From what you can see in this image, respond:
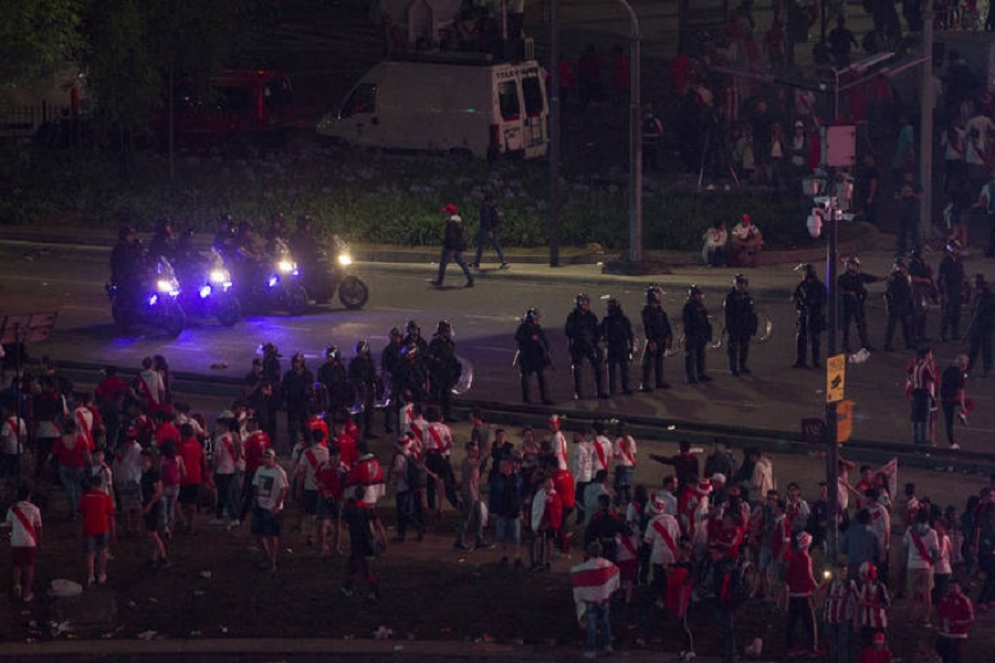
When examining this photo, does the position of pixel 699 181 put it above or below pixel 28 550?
above

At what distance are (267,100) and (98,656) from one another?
3107 cm

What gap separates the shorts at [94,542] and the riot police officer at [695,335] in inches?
395

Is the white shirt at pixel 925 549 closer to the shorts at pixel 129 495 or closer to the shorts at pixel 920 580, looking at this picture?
the shorts at pixel 920 580

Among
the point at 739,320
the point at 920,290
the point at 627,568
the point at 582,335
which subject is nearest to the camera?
the point at 627,568

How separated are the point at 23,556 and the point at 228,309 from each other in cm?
1242

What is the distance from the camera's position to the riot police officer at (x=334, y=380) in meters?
28.2

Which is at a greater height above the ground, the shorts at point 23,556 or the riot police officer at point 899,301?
the riot police officer at point 899,301

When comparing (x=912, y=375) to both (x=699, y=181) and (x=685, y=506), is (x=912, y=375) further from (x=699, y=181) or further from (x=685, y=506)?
(x=699, y=181)

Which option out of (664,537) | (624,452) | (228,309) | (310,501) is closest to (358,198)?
(228,309)

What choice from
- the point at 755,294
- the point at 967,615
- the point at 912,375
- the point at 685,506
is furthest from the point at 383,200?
the point at 967,615

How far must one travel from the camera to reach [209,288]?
115 feet

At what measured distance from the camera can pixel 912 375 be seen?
27.9m

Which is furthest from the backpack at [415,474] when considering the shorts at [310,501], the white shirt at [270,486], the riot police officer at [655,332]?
the riot police officer at [655,332]

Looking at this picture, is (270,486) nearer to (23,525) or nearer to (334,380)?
(23,525)
